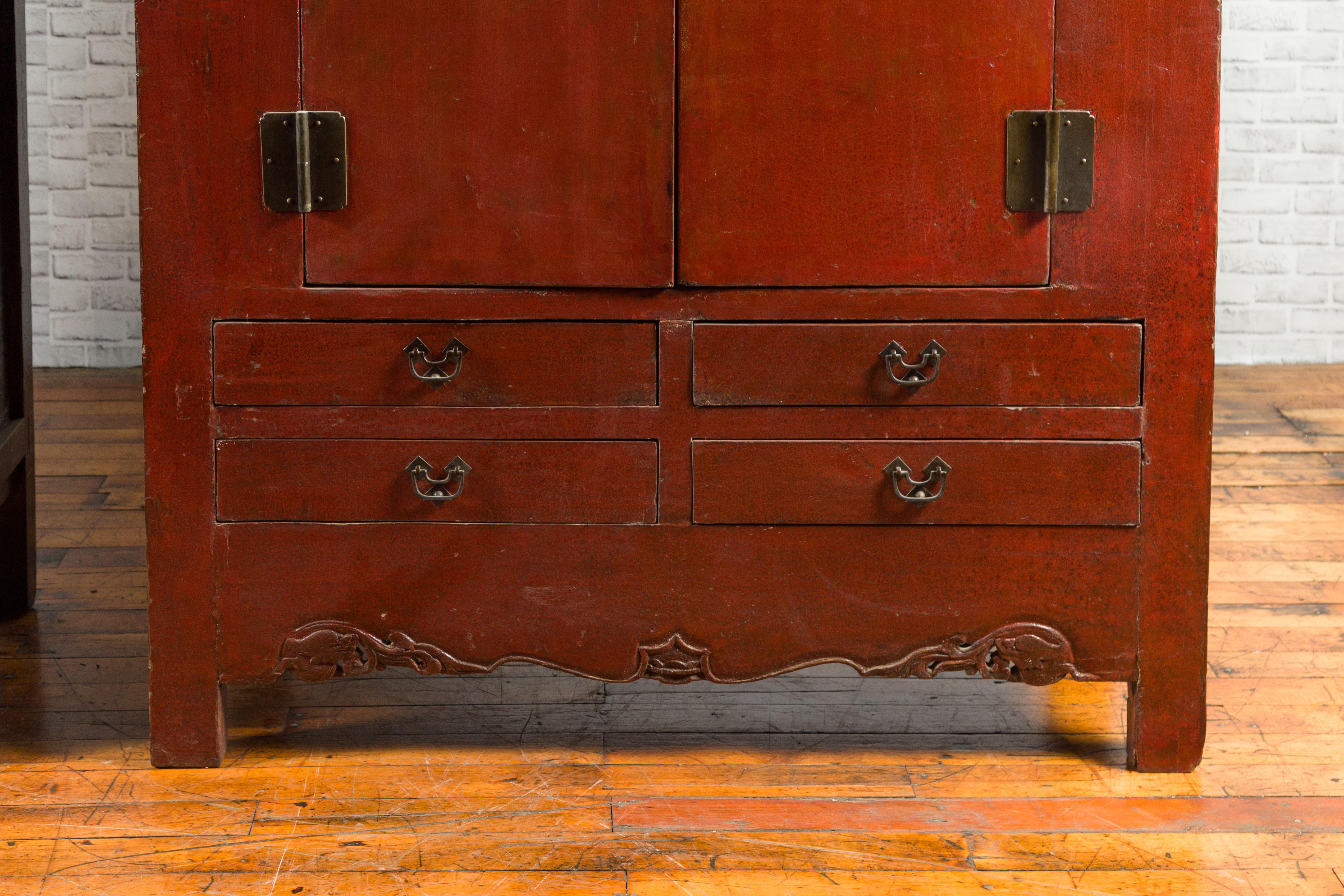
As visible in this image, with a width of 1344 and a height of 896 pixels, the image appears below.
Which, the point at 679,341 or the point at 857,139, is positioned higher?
the point at 857,139

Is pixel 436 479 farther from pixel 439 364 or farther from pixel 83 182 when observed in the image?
pixel 83 182

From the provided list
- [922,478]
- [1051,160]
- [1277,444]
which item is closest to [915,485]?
[922,478]

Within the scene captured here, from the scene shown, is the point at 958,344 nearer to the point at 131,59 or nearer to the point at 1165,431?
the point at 1165,431

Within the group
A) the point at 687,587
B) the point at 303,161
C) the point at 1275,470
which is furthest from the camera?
the point at 1275,470

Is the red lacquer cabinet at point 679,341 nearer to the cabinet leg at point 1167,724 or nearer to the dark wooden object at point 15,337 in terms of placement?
the cabinet leg at point 1167,724

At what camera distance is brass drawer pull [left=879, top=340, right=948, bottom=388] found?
1.83m

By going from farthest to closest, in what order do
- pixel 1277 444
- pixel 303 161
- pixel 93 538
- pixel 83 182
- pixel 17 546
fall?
1. pixel 83 182
2. pixel 1277 444
3. pixel 93 538
4. pixel 17 546
5. pixel 303 161

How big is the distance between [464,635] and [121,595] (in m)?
1.04

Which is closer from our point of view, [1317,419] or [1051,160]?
[1051,160]

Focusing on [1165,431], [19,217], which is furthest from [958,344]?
[19,217]

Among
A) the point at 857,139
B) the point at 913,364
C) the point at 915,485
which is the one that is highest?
the point at 857,139

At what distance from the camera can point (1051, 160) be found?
1.79 meters

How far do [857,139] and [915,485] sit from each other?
43 cm

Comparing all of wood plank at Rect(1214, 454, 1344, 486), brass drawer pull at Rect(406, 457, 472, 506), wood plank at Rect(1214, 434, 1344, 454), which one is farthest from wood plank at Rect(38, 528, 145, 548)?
wood plank at Rect(1214, 434, 1344, 454)
